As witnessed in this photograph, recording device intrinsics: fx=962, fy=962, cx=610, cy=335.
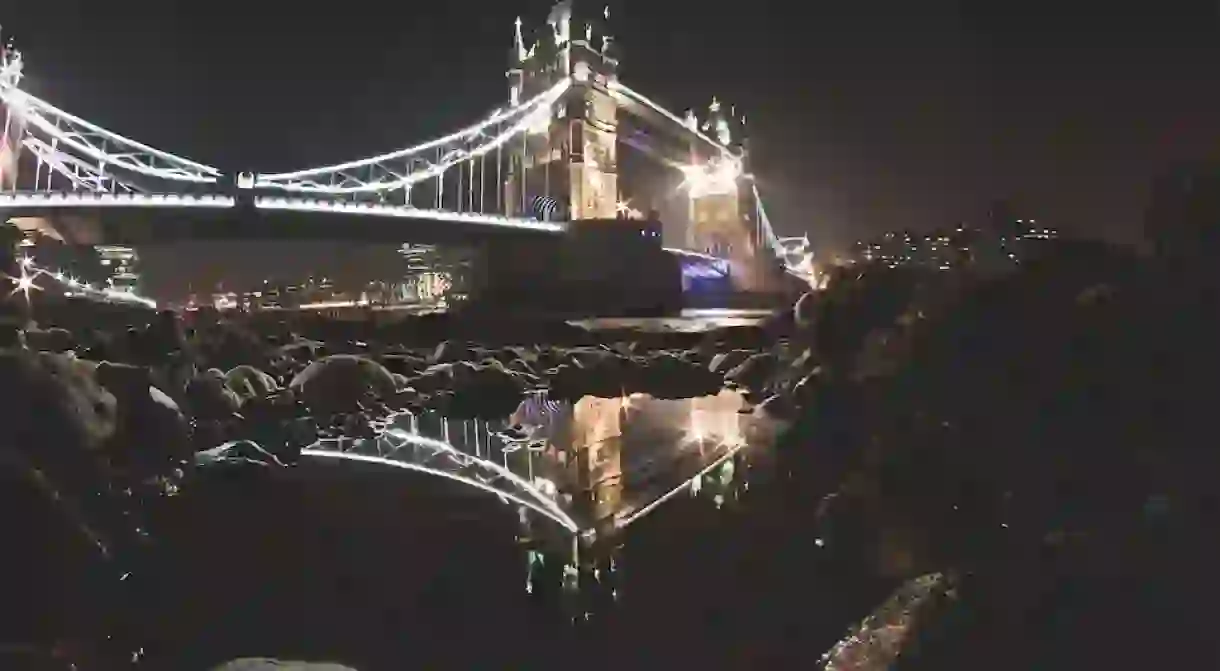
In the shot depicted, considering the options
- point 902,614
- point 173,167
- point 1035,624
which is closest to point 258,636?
point 902,614

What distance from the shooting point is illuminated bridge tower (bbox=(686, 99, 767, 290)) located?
89.8ft

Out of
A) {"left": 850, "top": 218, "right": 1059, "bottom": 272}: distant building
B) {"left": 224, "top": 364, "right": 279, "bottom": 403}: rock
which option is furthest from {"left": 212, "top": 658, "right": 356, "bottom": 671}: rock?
{"left": 224, "top": 364, "right": 279, "bottom": 403}: rock

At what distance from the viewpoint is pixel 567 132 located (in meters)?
24.9

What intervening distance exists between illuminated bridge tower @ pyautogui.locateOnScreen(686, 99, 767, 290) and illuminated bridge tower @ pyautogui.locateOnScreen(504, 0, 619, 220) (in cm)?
345

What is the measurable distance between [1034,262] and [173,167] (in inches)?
714

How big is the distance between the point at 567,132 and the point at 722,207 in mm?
6138

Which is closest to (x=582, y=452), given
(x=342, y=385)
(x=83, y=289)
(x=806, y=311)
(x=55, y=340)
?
(x=806, y=311)

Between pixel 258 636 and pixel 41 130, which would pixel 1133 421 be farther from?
pixel 41 130

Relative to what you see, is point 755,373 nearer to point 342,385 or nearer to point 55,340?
point 342,385

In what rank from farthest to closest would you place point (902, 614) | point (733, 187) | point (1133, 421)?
point (733, 187) → point (1133, 421) → point (902, 614)

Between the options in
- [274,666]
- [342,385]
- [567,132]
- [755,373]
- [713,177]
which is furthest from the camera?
[713,177]

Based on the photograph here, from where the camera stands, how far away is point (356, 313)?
14828mm

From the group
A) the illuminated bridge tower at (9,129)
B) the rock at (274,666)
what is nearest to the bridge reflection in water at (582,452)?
the rock at (274,666)

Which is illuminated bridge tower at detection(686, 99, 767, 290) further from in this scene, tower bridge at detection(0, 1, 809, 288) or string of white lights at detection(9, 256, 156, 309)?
string of white lights at detection(9, 256, 156, 309)
